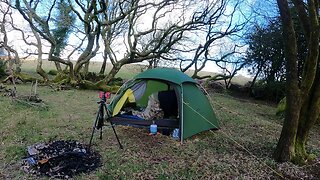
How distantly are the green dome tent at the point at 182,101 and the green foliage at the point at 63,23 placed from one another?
386 inches

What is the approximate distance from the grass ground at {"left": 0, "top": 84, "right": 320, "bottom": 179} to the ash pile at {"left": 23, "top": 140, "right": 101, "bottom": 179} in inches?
6.1

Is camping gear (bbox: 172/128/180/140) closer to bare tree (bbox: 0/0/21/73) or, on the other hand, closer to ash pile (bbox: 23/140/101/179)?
ash pile (bbox: 23/140/101/179)

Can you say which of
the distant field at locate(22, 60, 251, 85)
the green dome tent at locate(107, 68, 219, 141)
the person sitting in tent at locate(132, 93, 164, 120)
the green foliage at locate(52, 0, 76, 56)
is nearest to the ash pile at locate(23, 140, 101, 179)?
the green dome tent at locate(107, 68, 219, 141)

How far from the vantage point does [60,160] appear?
14.5 ft

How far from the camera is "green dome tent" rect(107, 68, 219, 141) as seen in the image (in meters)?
6.04

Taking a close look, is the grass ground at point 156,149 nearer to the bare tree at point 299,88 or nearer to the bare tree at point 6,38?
the bare tree at point 299,88

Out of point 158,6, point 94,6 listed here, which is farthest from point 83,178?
point 158,6

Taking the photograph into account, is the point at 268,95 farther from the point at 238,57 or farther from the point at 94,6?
the point at 94,6

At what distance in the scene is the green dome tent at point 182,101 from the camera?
6.04 meters

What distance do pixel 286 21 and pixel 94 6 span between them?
915 cm

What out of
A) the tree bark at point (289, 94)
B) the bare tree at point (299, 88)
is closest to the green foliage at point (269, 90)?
the bare tree at point (299, 88)

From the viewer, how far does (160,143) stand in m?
5.59

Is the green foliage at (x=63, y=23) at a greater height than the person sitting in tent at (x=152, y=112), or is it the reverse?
the green foliage at (x=63, y=23)

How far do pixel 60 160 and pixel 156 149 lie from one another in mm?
1750
